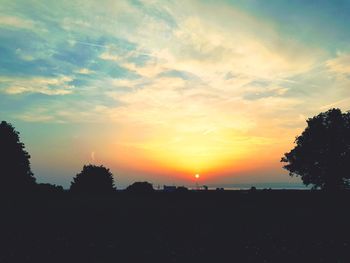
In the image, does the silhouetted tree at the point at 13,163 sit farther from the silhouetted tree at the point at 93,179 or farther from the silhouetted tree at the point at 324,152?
the silhouetted tree at the point at 324,152

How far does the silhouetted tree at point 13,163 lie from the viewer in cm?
4566

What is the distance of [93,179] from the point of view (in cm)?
8138

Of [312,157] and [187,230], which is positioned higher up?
[312,157]

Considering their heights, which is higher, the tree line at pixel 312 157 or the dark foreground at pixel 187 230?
the tree line at pixel 312 157

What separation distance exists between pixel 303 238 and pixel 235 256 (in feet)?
15.0

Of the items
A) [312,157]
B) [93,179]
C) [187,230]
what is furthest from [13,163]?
[312,157]

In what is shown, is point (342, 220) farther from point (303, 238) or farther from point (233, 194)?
point (233, 194)

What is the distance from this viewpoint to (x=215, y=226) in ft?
55.7

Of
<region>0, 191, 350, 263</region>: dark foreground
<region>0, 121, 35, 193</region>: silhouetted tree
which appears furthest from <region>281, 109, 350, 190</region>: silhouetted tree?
<region>0, 121, 35, 193</region>: silhouetted tree

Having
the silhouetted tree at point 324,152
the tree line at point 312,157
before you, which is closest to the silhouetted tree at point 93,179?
the tree line at point 312,157

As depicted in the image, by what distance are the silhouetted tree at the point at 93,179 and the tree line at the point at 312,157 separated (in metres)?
29.9

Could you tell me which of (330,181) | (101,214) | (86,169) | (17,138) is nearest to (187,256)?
(101,214)

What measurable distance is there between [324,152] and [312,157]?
191 cm

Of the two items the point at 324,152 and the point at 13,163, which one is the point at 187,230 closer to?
the point at 324,152
